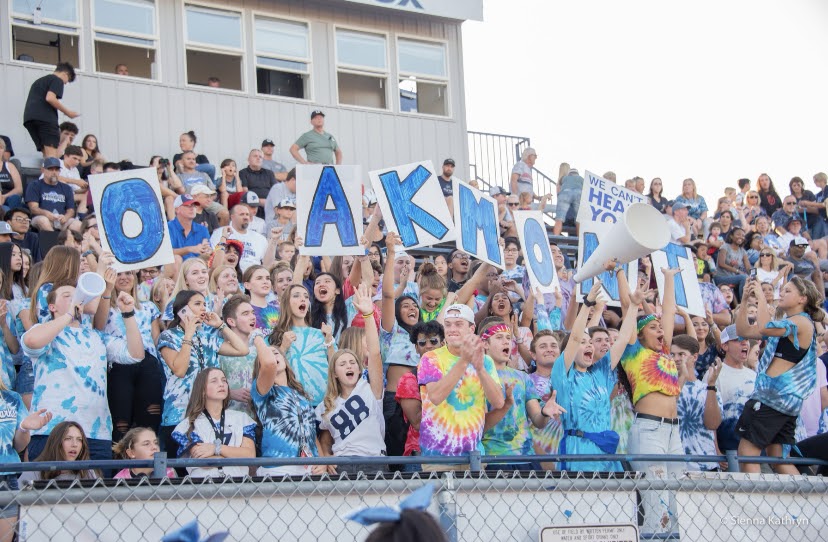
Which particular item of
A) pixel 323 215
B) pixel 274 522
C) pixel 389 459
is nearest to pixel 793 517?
pixel 389 459

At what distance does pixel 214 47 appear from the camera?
1639cm

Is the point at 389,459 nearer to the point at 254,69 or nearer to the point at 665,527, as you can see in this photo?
the point at 665,527

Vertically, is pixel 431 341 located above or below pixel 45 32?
below

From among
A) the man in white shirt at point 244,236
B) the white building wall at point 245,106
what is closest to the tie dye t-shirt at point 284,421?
the man in white shirt at point 244,236

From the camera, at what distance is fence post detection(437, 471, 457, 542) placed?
5.07 meters

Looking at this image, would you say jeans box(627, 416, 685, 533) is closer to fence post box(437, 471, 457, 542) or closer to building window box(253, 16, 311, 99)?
fence post box(437, 471, 457, 542)

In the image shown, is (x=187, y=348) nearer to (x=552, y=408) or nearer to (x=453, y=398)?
(x=453, y=398)

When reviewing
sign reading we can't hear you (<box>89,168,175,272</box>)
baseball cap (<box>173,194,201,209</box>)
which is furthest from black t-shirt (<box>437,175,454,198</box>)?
sign reading we can't hear you (<box>89,168,175,272</box>)

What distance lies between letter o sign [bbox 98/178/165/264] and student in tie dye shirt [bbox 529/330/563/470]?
2.89 meters

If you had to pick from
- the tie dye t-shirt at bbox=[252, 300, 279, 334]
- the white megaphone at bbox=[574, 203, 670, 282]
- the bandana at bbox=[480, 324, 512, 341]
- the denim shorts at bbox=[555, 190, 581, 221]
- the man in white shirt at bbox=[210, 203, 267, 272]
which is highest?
the denim shorts at bbox=[555, 190, 581, 221]

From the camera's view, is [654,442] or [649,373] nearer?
[654,442]

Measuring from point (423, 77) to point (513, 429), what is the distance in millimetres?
11849

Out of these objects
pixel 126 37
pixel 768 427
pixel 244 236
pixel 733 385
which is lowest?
pixel 768 427

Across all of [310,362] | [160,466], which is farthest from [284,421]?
[160,466]
